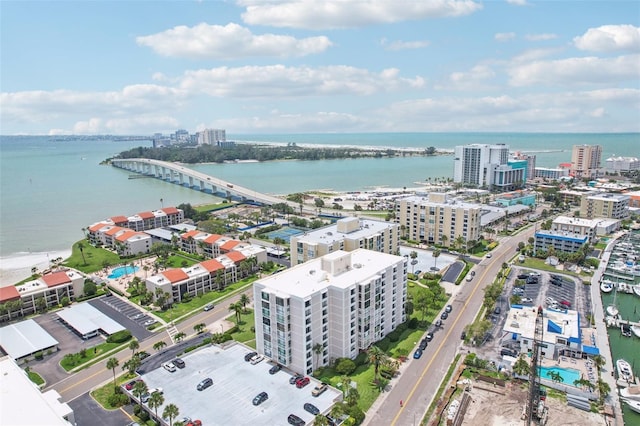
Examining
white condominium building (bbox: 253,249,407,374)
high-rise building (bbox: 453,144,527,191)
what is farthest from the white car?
high-rise building (bbox: 453,144,527,191)

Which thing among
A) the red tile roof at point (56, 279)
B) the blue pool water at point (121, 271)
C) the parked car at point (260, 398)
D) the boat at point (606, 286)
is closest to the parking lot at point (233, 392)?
the parked car at point (260, 398)

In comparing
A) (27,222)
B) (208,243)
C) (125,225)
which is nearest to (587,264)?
(208,243)

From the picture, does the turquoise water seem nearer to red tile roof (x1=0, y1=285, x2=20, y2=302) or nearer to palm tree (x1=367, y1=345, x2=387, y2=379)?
red tile roof (x1=0, y1=285, x2=20, y2=302)

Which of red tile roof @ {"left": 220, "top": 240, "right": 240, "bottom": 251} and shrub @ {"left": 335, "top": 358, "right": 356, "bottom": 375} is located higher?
red tile roof @ {"left": 220, "top": 240, "right": 240, "bottom": 251}

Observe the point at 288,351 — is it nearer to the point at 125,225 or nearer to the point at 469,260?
the point at 469,260

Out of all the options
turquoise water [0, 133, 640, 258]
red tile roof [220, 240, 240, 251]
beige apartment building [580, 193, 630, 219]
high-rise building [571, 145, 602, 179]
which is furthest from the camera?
high-rise building [571, 145, 602, 179]

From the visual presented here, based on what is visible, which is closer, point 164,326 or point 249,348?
point 249,348

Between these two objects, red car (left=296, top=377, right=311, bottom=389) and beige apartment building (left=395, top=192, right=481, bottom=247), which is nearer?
red car (left=296, top=377, right=311, bottom=389)

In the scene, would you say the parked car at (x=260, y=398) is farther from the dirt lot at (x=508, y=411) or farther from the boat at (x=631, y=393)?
the boat at (x=631, y=393)
